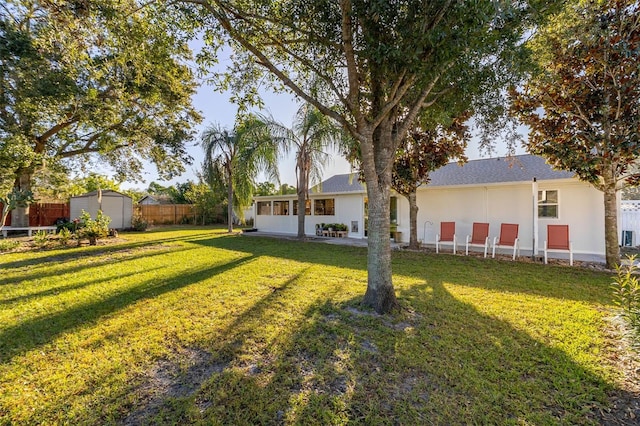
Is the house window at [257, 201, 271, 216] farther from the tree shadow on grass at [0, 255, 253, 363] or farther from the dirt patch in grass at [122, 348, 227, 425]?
the dirt patch in grass at [122, 348, 227, 425]

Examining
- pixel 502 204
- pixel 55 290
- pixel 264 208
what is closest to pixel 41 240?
pixel 55 290

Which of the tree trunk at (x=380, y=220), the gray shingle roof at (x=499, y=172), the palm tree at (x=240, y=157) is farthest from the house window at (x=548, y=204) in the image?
the palm tree at (x=240, y=157)

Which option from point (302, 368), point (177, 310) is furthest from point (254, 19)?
point (302, 368)

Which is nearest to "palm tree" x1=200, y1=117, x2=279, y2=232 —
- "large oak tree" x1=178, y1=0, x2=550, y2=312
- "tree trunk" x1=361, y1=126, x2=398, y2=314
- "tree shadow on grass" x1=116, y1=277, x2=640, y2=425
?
"large oak tree" x1=178, y1=0, x2=550, y2=312

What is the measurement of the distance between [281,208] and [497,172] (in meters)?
11.4

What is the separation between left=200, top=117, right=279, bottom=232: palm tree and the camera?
12.0 m

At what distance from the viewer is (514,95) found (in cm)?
714

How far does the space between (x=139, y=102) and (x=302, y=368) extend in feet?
49.1

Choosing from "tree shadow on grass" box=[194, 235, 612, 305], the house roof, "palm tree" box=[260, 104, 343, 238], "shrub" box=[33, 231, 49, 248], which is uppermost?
"palm tree" box=[260, 104, 343, 238]

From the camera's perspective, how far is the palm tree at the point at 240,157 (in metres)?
12.0

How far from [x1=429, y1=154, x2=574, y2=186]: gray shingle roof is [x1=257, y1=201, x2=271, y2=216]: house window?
10037 millimetres

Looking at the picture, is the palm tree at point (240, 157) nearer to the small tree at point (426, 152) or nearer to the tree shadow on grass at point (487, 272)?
the tree shadow on grass at point (487, 272)

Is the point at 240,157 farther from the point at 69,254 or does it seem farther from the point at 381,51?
the point at 381,51

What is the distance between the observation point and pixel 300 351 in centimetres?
332
